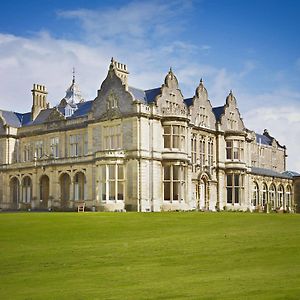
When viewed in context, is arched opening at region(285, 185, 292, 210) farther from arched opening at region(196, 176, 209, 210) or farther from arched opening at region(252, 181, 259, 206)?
arched opening at region(196, 176, 209, 210)

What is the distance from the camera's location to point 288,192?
3066 inches

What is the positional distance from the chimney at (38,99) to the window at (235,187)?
2369cm

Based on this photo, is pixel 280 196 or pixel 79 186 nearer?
pixel 79 186

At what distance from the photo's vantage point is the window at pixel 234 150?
60963mm

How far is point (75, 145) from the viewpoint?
189 ft

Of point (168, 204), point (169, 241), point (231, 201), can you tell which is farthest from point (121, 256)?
point (231, 201)

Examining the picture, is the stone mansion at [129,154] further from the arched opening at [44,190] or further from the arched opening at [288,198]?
the arched opening at [288,198]

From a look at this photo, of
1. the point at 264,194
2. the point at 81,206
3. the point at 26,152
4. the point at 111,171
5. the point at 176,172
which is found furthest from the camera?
the point at 264,194

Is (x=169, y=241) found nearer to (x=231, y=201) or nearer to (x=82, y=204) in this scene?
(x=82, y=204)

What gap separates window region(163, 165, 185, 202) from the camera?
5097 centimetres

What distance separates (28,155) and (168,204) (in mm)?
19851

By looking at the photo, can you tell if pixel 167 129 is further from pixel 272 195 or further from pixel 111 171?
pixel 272 195

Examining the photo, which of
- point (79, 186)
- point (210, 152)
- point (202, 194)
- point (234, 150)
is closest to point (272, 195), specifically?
point (234, 150)

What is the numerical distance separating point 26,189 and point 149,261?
45114 millimetres
